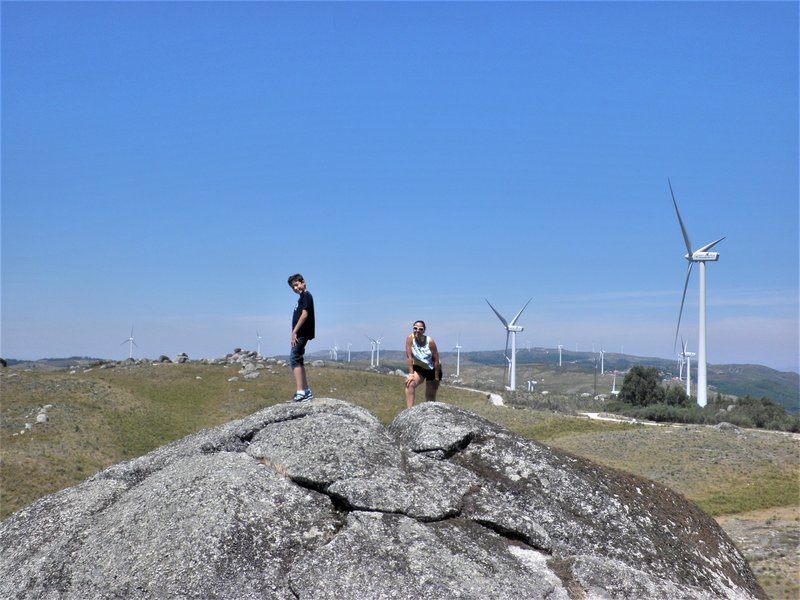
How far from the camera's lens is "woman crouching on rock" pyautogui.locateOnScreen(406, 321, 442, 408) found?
59.3 ft

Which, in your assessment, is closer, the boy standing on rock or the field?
the boy standing on rock

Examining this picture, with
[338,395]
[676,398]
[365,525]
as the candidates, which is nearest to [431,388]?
[365,525]

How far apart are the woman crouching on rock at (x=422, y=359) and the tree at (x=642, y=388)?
82845 millimetres

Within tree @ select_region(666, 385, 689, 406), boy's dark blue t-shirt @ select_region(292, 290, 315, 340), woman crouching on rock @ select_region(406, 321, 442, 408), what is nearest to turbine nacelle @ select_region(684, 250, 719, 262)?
tree @ select_region(666, 385, 689, 406)

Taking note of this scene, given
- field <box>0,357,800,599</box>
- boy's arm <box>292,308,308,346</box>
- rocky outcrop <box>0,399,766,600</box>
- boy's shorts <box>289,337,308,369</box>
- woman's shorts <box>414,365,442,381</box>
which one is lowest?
field <box>0,357,800,599</box>

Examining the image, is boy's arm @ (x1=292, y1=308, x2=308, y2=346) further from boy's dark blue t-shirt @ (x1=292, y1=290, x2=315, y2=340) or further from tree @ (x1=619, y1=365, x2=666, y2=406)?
tree @ (x1=619, y1=365, x2=666, y2=406)

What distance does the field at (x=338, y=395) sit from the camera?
37344 millimetres

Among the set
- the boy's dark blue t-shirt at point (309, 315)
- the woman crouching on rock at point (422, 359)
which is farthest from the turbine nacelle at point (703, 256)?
the boy's dark blue t-shirt at point (309, 315)

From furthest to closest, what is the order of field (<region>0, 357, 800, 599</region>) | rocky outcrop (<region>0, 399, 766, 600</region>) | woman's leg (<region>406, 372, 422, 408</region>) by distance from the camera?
field (<region>0, 357, 800, 599</region>) → woman's leg (<region>406, 372, 422, 408</region>) → rocky outcrop (<region>0, 399, 766, 600</region>)

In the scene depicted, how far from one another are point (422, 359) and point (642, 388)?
277 feet

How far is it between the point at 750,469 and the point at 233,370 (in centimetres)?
5446

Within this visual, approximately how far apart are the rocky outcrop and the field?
629 inches

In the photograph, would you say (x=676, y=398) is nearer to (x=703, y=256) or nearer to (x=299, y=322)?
(x=703, y=256)

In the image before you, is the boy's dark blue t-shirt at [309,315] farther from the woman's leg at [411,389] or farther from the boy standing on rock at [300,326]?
the woman's leg at [411,389]
